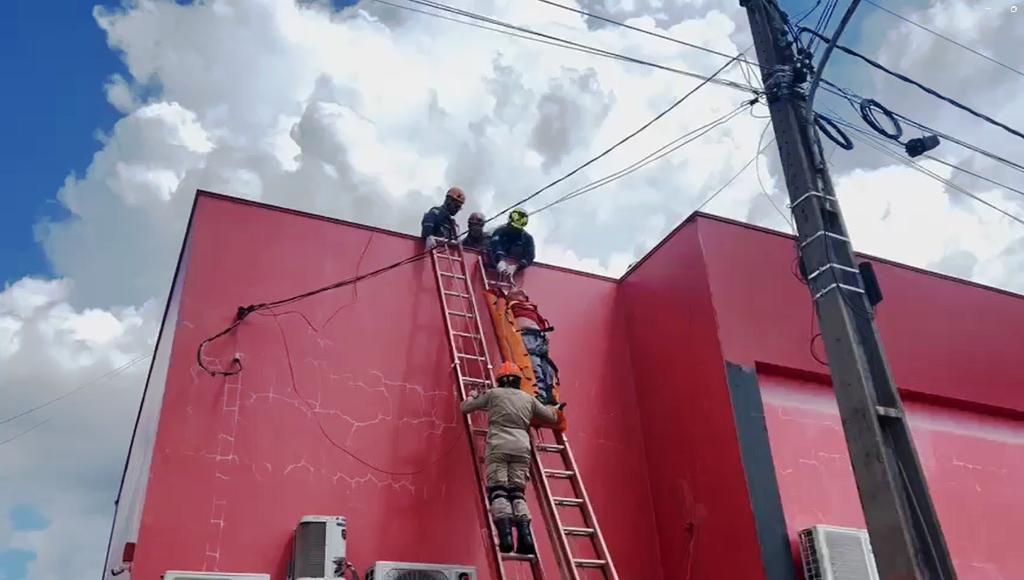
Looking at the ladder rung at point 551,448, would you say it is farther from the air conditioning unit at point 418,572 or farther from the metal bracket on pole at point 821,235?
the metal bracket on pole at point 821,235

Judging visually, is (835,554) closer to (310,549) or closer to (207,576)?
(310,549)

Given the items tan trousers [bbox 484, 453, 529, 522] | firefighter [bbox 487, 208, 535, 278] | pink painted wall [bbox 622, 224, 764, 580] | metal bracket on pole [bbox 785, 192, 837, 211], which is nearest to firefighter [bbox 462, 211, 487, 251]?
firefighter [bbox 487, 208, 535, 278]

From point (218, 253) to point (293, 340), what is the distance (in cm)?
96

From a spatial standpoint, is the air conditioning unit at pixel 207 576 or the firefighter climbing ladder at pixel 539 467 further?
the firefighter climbing ladder at pixel 539 467

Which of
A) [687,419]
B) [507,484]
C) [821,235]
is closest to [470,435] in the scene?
[507,484]

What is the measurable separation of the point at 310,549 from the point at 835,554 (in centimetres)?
400

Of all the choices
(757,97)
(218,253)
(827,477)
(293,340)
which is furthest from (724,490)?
(218,253)

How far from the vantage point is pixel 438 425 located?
7.26m

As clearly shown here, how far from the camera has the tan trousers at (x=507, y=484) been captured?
584 centimetres

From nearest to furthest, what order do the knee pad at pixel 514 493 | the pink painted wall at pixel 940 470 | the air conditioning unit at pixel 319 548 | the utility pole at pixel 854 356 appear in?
the utility pole at pixel 854 356
the air conditioning unit at pixel 319 548
the knee pad at pixel 514 493
the pink painted wall at pixel 940 470

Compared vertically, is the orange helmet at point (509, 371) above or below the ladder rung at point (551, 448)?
above

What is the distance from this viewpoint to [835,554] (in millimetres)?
6570

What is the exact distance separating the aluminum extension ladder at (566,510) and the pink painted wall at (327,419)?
0.30 m

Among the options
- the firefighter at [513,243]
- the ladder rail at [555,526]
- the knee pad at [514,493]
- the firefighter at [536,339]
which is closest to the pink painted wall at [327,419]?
the firefighter at [536,339]
